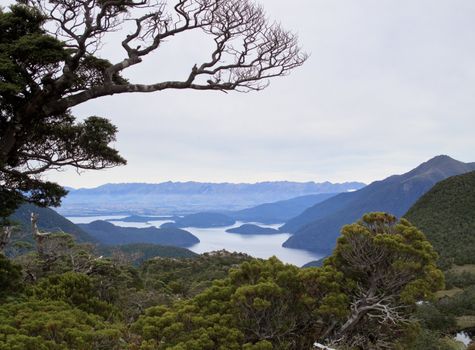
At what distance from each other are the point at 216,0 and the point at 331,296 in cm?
827

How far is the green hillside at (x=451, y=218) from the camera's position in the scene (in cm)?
5234

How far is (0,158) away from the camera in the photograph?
37.8 feet

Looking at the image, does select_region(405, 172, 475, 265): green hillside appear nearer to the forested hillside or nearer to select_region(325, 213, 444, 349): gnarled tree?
select_region(325, 213, 444, 349): gnarled tree

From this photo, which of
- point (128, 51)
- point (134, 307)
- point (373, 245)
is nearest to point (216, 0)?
point (128, 51)

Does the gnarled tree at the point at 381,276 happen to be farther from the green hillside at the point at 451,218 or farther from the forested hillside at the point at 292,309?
the green hillside at the point at 451,218

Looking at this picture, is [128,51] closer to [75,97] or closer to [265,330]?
[75,97]

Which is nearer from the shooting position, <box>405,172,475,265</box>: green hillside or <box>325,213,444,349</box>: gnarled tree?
<box>325,213,444,349</box>: gnarled tree

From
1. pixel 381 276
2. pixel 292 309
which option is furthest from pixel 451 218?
pixel 292 309

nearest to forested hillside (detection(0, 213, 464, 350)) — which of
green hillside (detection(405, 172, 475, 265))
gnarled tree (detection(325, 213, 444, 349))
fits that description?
gnarled tree (detection(325, 213, 444, 349))

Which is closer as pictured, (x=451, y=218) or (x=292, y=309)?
(x=292, y=309)

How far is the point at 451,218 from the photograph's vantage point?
68.5 m

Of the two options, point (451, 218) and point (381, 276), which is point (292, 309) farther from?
point (451, 218)

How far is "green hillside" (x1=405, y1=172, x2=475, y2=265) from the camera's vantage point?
5234 cm

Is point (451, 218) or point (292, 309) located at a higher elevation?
point (292, 309)
